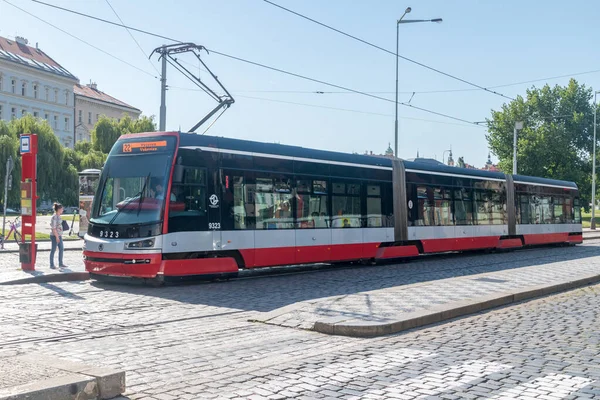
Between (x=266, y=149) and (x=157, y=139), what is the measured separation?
2.85 meters

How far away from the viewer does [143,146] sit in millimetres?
14211

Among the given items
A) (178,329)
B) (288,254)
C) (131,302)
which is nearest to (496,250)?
(288,254)

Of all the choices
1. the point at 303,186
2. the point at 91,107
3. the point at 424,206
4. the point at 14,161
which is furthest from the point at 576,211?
the point at 91,107

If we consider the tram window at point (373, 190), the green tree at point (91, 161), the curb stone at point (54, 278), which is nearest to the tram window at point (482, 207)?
the tram window at point (373, 190)

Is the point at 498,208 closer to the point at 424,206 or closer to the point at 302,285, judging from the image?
the point at 424,206

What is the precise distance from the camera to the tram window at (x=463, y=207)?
2294cm

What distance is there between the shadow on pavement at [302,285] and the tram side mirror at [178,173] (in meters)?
2.07

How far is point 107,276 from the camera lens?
13891 mm

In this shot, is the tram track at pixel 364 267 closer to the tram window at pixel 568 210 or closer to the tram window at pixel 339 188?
the tram window at pixel 339 188

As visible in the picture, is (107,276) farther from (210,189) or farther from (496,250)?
(496,250)

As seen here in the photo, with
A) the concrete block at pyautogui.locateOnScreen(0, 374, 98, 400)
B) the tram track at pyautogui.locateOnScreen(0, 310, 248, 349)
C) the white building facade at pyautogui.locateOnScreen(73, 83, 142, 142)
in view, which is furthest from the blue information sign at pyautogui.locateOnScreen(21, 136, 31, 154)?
the white building facade at pyautogui.locateOnScreen(73, 83, 142, 142)

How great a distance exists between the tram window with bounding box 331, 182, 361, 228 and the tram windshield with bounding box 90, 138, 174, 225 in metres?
5.33

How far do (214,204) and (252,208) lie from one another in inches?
47.6

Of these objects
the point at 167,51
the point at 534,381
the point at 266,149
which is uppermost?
the point at 167,51
